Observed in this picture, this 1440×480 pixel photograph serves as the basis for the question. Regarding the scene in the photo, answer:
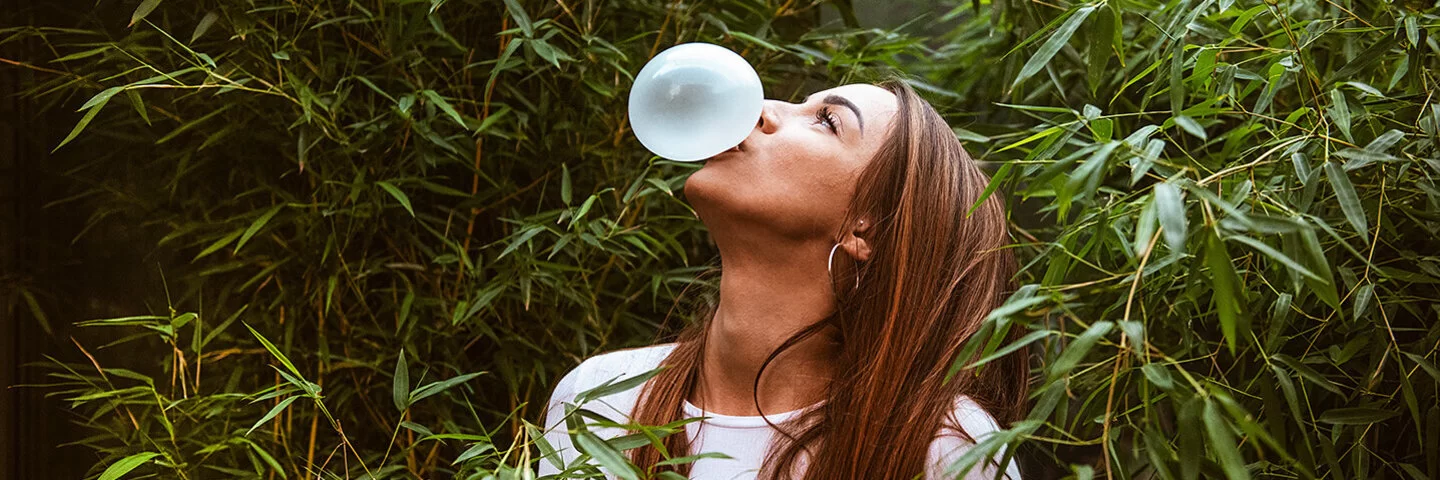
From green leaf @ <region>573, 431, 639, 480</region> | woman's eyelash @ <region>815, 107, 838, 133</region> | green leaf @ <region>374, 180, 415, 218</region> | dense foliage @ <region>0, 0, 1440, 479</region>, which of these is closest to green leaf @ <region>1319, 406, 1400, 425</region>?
dense foliage @ <region>0, 0, 1440, 479</region>

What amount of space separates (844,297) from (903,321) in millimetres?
77

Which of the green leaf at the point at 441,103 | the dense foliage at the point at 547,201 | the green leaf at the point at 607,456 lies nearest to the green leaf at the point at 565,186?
the dense foliage at the point at 547,201

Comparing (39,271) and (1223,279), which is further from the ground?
(1223,279)

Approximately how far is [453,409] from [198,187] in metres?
0.49

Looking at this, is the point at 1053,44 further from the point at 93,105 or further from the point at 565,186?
the point at 93,105

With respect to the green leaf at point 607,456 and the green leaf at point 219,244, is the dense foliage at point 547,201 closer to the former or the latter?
the green leaf at point 219,244

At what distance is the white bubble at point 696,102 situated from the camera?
133 centimetres

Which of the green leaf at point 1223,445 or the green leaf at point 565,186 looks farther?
the green leaf at point 565,186

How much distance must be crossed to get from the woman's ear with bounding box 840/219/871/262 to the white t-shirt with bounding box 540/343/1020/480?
0.21 metres

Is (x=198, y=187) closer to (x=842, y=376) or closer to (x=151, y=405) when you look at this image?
(x=151, y=405)

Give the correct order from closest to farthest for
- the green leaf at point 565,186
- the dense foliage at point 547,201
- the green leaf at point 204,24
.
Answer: the dense foliage at point 547,201 < the green leaf at point 204,24 < the green leaf at point 565,186

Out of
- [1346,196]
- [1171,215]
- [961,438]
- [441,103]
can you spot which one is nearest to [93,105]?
[441,103]

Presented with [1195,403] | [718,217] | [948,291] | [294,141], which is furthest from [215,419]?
[1195,403]

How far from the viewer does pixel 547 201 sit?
1.93 meters
